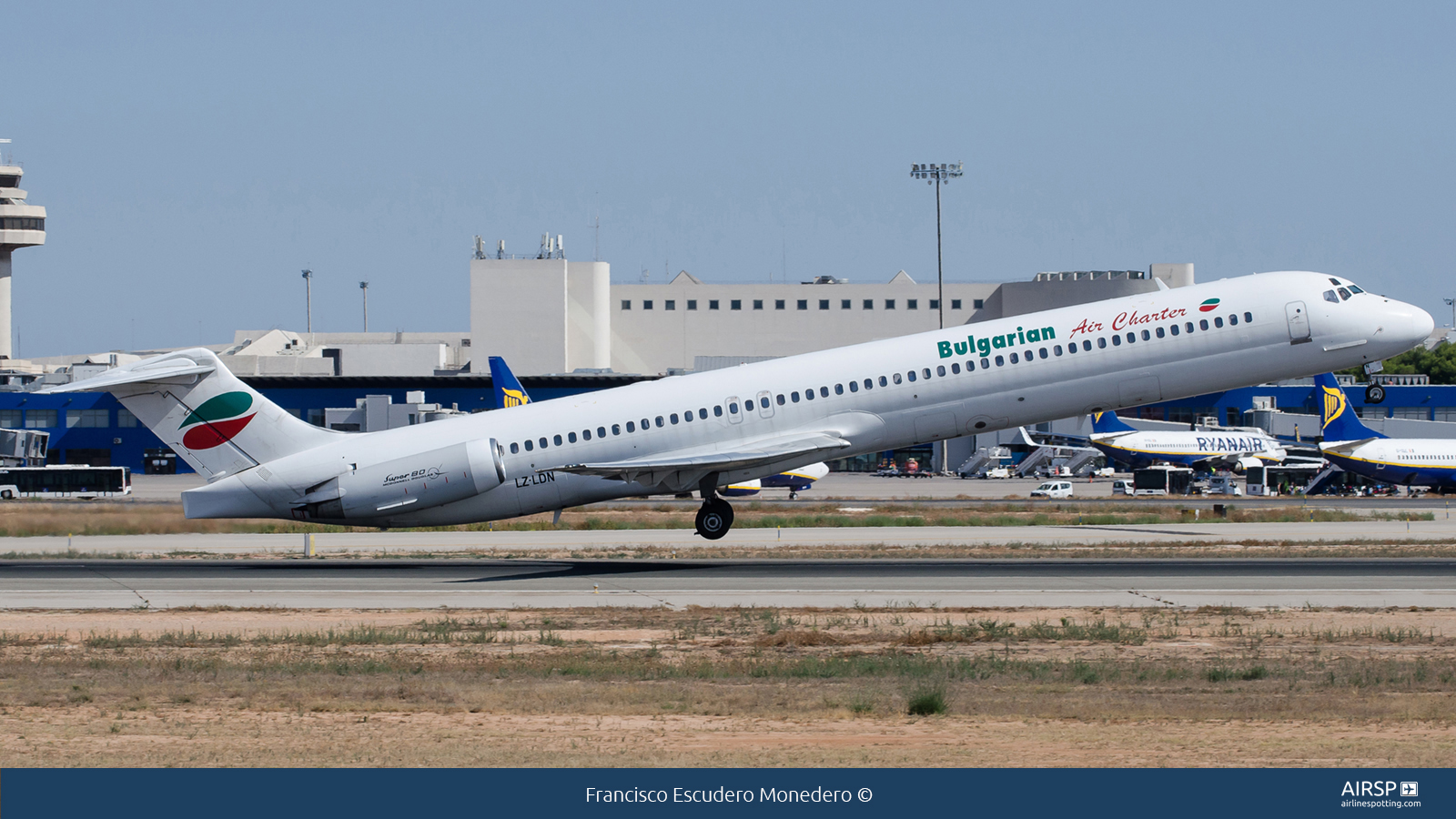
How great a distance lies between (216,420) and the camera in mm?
36594

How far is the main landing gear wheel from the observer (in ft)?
124

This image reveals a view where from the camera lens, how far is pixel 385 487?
118ft

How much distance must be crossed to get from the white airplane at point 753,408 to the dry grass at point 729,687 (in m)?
8.62

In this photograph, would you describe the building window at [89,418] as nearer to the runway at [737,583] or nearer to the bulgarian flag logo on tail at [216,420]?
the runway at [737,583]

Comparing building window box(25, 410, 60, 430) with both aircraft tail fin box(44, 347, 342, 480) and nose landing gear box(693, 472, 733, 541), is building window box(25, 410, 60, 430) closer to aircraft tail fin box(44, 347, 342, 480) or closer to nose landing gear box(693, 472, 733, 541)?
aircraft tail fin box(44, 347, 342, 480)

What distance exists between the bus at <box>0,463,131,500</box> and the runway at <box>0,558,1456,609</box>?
5315 cm

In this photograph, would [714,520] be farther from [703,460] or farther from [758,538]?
[758,538]

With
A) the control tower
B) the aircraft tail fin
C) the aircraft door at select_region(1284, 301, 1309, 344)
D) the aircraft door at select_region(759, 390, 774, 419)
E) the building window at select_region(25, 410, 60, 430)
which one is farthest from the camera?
the control tower

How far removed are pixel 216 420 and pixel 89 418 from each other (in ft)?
285

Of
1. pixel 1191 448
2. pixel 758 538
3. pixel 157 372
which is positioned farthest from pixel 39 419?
pixel 1191 448

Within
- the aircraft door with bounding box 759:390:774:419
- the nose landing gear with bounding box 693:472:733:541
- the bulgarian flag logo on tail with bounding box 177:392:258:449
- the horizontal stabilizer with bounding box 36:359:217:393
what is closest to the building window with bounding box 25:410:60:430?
the horizontal stabilizer with bounding box 36:359:217:393

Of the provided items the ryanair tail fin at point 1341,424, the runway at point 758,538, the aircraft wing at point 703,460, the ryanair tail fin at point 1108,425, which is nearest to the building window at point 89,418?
the runway at point 758,538

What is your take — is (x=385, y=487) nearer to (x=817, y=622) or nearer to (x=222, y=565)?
(x=222, y=565)
